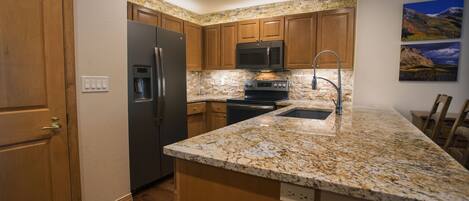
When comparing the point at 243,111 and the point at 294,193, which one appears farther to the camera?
the point at 243,111

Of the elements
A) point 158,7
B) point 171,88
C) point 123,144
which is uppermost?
point 158,7

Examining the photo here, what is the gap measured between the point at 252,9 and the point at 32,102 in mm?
3377

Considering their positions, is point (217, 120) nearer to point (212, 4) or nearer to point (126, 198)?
point (126, 198)

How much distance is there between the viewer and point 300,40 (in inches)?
134

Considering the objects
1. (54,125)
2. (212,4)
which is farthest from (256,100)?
(54,125)

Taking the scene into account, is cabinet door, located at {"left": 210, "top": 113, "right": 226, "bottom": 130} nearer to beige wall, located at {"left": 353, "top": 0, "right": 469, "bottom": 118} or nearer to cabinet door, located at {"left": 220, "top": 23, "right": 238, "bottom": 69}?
cabinet door, located at {"left": 220, "top": 23, "right": 238, "bottom": 69}

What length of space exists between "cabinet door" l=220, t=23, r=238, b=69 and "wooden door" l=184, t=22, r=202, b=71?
408mm

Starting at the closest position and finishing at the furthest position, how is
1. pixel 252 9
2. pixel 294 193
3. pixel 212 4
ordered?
1. pixel 294 193
2. pixel 252 9
3. pixel 212 4

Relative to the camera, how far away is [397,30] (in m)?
2.85

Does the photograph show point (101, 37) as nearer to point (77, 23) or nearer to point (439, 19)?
point (77, 23)

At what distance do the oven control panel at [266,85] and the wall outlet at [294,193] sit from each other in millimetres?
3065

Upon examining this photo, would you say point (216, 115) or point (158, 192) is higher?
point (216, 115)

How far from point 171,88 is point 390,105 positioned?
2645 millimetres

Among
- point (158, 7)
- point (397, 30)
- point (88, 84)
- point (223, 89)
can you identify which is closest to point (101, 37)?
point (88, 84)
